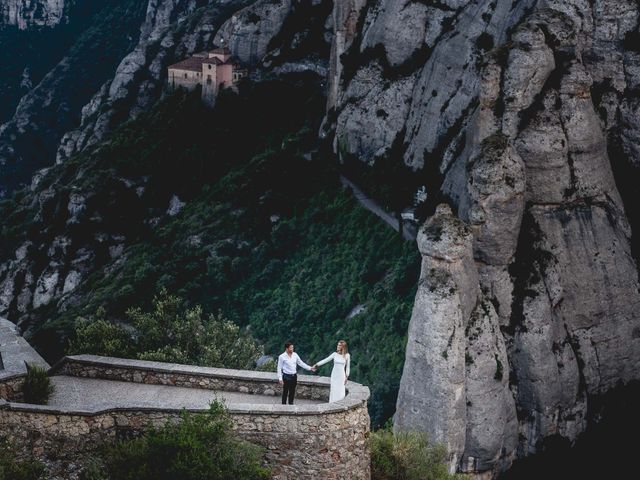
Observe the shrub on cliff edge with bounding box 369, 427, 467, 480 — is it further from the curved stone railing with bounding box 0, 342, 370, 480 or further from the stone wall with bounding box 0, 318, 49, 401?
the stone wall with bounding box 0, 318, 49, 401

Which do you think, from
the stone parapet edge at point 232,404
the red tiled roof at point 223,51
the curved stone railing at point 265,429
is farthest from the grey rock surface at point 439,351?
the red tiled roof at point 223,51

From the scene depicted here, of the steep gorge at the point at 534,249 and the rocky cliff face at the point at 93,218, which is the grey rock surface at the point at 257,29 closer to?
the rocky cliff face at the point at 93,218

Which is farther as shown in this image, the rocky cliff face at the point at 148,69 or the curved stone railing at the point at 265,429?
the rocky cliff face at the point at 148,69

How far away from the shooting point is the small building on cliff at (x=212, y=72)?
106m

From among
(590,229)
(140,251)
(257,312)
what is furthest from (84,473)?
(140,251)

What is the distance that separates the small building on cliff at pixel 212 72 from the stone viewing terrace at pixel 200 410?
265ft

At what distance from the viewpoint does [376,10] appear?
7750 cm

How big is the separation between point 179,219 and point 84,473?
73641 millimetres

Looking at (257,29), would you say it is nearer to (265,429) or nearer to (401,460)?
(401,460)

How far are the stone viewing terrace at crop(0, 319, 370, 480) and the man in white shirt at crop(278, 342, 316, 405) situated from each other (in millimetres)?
619

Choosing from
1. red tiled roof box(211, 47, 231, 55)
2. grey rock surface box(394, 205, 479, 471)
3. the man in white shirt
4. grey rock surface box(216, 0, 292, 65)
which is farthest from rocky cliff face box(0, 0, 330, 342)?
the man in white shirt

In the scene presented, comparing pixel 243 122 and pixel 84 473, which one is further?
pixel 243 122

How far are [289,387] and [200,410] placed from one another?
9.12 feet

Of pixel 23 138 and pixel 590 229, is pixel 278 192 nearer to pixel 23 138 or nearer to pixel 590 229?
pixel 590 229
